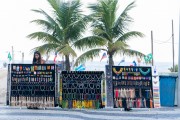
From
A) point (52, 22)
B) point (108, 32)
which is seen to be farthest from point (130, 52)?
point (52, 22)

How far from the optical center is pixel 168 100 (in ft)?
37.6

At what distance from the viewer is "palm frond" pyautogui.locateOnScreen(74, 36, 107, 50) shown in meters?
13.8

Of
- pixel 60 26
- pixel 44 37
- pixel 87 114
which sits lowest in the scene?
pixel 87 114

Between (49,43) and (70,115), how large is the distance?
5330 mm

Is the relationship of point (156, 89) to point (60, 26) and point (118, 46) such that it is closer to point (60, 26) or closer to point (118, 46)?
point (118, 46)

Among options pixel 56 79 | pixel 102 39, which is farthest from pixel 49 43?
pixel 56 79

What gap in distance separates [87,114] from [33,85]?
7.37 ft

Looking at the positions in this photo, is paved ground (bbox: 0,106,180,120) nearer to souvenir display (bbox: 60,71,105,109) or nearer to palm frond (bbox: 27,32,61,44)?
souvenir display (bbox: 60,71,105,109)

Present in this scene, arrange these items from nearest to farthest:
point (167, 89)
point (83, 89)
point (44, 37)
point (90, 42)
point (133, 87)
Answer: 1. point (133, 87)
2. point (83, 89)
3. point (167, 89)
4. point (44, 37)
5. point (90, 42)

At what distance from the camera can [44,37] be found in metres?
13.7

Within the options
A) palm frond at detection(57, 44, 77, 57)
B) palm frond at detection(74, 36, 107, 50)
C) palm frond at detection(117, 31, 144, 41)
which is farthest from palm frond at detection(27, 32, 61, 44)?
palm frond at detection(117, 31, 144, 41)

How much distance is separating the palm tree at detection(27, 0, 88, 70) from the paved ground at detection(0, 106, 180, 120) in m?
3.97

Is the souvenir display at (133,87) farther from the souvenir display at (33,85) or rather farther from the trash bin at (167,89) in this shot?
the souvenir display at (33,85)

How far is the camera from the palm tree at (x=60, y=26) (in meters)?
13.7
